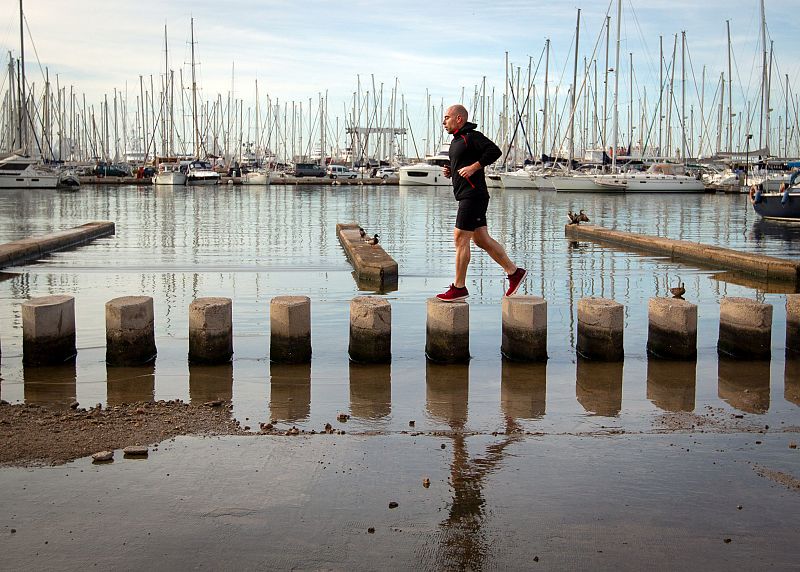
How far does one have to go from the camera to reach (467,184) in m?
10.2

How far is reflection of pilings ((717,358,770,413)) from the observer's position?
25.0ft

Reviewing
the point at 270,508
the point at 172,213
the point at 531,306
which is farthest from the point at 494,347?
the point at 172,213

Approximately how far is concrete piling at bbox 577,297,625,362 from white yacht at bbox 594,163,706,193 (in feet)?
215

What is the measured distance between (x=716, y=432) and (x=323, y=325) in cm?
540

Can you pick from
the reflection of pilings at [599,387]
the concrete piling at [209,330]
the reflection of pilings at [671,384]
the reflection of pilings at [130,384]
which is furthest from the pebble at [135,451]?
the reflection of pilings at [671,384]

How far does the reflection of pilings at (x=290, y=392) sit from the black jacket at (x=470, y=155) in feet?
9.01

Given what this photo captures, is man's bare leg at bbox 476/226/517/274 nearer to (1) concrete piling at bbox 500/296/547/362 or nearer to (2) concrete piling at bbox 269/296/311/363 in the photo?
(1) concrete piling at bbox 500/296/547/362

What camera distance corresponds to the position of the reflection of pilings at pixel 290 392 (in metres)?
7.22

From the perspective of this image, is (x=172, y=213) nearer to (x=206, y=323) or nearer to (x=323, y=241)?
(x=323, y=241)

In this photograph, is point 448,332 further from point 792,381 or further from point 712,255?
point 712,255

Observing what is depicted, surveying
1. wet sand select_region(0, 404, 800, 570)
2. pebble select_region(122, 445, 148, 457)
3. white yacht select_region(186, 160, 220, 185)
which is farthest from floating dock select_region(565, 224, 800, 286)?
white yacht select_region(186, 160, 220, 185)

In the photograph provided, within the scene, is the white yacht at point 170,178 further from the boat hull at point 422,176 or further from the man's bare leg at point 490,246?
the man's bare leg at point 490,246

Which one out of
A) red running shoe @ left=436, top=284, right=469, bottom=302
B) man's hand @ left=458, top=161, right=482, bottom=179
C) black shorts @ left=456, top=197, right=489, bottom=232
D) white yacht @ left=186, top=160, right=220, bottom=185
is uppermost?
white yacht @ left=186, top=160, right=220, bottom=185

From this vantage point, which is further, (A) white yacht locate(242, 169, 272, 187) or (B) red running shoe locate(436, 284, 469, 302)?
(A) white yacht locate(242, 169, 272, 187)
